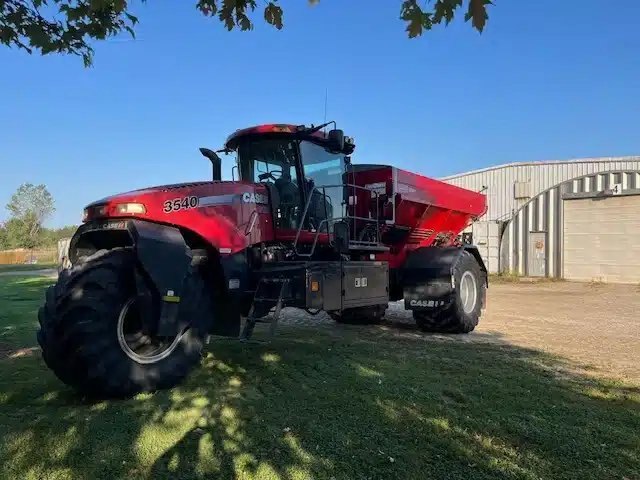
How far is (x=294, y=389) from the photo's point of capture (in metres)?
5.02

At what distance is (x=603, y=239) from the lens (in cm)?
2033

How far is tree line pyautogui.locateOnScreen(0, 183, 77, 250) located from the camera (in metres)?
72.0

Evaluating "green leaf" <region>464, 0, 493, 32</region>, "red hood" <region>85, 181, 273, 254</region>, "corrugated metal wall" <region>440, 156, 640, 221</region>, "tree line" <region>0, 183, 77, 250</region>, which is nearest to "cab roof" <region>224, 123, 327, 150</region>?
"red hood" <region>85, 181, 273, 254</region>

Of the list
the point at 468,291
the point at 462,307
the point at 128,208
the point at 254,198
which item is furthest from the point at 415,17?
the point at 468,291

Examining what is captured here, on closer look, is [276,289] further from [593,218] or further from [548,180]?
[548,180]

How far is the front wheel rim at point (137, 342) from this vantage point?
4660mm

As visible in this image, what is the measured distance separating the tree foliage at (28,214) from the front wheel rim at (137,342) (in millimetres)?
74858

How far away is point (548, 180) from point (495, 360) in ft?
66.0

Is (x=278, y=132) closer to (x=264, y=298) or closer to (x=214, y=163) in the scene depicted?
(x=214, y=163)

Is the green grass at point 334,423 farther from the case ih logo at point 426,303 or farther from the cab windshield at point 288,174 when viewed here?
the case ih logo at point 426,303

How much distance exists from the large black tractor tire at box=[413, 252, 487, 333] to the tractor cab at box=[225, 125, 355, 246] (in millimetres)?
2586

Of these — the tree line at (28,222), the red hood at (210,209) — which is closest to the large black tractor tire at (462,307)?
the red hood at (210,209)

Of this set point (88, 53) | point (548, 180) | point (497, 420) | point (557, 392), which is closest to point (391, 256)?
point (557, 392)

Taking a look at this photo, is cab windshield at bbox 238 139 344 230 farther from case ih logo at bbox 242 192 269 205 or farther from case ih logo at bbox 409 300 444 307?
case ih logo at bbox 409 300 444 307
